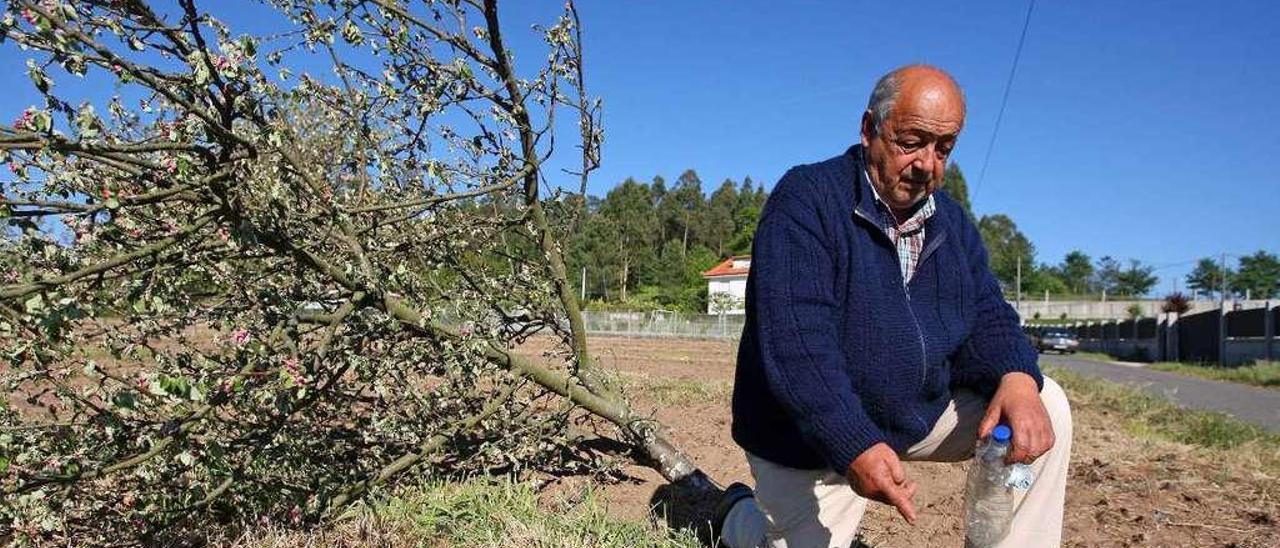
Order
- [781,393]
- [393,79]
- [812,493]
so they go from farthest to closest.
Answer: [393,79]
[812,493]
[781,393]

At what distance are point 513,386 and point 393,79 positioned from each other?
1388mm

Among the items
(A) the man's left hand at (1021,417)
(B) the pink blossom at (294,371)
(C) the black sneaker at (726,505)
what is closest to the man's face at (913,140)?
(A) the man's left hand at (1021,417)

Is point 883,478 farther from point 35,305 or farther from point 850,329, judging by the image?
point 35,305

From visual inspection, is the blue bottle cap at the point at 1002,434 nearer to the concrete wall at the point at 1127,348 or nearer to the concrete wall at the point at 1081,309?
the concrete wall at the point at 1127,348

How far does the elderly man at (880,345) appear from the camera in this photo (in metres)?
2.26

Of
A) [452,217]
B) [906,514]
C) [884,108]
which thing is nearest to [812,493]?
[906,514]

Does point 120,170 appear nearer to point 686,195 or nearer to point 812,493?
point 812,493

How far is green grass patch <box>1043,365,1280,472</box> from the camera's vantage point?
5766 millimetres

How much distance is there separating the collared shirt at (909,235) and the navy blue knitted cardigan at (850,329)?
3 cm

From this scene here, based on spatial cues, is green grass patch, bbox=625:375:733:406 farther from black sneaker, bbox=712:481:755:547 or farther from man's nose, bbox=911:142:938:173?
man's nose, bbox=911:142:938:173

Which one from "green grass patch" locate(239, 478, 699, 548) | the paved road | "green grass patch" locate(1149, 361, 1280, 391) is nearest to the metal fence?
"green grass patch" locate(1149, 361, 1280, 391)

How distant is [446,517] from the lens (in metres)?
3.47

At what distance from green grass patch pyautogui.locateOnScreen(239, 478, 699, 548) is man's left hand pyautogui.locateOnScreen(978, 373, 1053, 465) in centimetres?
126

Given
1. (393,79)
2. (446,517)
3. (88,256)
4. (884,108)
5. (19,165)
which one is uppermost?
(393,79)
